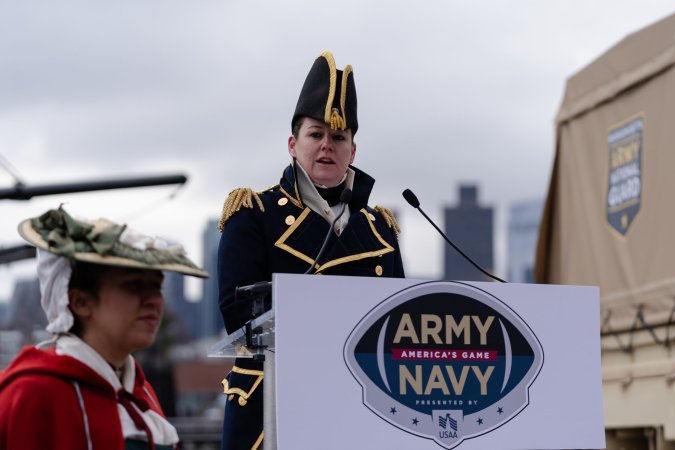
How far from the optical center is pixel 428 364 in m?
3.07

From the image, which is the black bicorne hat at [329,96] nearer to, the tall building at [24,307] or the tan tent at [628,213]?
the tan tent at [628,213]

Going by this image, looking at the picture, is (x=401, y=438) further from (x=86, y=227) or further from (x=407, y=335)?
(x=86, y=227)

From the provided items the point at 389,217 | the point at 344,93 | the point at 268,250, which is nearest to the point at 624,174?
the point at 389,217

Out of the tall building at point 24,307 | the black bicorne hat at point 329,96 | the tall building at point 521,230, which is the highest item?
the tall building at point 521,230

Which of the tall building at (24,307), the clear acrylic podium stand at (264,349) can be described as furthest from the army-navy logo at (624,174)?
the tall building at (24,307)

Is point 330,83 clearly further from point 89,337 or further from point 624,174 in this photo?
point 624,174

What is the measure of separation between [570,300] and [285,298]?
2.86 feet

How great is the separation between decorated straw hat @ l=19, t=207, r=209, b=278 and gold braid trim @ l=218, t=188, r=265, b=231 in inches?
45.8

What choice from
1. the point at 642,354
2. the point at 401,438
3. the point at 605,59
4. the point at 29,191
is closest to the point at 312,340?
the point at 401,438

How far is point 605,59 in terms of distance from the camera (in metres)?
Answer: 7.14

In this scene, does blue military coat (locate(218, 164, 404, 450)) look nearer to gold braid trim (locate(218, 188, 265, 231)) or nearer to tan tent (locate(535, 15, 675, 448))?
gold braid trim (locate(218, 188, 265, 231))

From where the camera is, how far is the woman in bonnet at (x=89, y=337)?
8.29 feet

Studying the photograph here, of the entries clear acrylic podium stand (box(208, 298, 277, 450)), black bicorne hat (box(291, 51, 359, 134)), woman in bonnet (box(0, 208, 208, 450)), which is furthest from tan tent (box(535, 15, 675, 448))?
woman in bonnet (box(0, 208, 208, 450))

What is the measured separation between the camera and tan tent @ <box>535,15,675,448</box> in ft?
20.6
